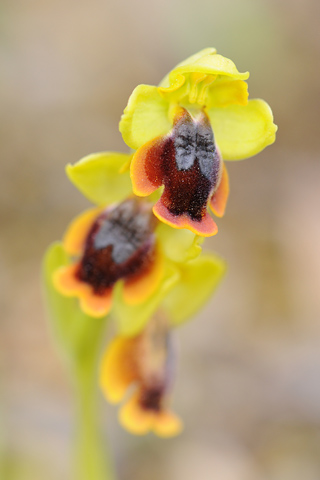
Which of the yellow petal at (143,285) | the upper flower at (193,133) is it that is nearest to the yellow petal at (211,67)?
the upper flower at (193,133)

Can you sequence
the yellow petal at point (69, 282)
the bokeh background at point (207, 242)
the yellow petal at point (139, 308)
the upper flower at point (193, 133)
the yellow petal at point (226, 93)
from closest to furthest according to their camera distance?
1. the upper flower at point (193, 133)
2. the yellow petal at point (226, 93)
3. the yellow petal at point (69, 282)
4. the yellow petal at point (139, 308)
5. the bokeh background at point (207, 242)

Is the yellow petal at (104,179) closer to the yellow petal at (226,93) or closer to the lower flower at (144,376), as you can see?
the yellow petal at (226,93)

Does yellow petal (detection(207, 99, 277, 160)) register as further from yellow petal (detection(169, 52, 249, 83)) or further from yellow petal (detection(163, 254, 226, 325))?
yellow petal (detection(163, 254, 226, 325))

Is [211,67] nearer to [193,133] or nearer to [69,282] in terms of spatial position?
[193,133]

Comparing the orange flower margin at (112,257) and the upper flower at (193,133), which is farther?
the orange flower margin at (112,257)

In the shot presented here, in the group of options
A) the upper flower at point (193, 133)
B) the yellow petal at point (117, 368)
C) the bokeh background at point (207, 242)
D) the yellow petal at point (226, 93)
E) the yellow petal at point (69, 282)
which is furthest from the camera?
the bokeh background at point (207, 242)

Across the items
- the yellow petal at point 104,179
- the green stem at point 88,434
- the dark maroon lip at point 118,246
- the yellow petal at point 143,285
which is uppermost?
the yellow petal at point 104,179

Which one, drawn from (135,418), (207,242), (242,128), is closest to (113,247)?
(242,128)
